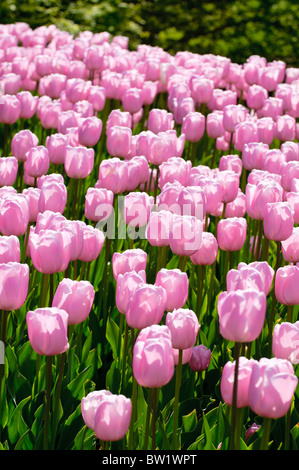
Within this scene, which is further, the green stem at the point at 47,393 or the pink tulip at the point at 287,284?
the pink tulip at the point at 287,284

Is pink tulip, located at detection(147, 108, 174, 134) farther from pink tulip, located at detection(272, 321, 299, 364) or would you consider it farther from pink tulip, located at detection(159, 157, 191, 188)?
pink tulip, located at detection(272, 321, 299, 364)

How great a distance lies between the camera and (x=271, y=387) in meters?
1.71

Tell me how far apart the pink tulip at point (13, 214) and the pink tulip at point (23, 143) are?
116 centimetres

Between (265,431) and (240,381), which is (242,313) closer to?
(240,381)

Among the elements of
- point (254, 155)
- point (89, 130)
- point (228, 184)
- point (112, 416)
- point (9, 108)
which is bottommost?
point (112, 416)

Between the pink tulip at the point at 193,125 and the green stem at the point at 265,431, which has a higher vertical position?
the pink tulip at the point at 193,125

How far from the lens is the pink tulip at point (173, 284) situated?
2.30 metres

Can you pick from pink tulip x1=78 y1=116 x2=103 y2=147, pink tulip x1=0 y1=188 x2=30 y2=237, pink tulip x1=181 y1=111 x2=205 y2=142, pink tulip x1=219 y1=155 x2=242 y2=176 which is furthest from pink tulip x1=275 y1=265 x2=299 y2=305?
pink tulip x1=181 y1=111 x2=205 y2=142

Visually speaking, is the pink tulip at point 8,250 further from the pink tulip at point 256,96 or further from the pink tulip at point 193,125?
the pink tulip at point 256,96

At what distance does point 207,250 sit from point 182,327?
86 centimetres

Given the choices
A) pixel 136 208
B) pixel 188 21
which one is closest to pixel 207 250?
pixel 136 208

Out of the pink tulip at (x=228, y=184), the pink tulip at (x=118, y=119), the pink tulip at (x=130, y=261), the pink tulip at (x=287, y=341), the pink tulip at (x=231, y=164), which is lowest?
the pink tulip at (x=287, y=341)

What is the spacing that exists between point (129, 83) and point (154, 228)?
9.05 feet

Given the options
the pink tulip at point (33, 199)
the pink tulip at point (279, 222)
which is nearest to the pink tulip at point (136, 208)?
the pink tulip at point (33, 199)
